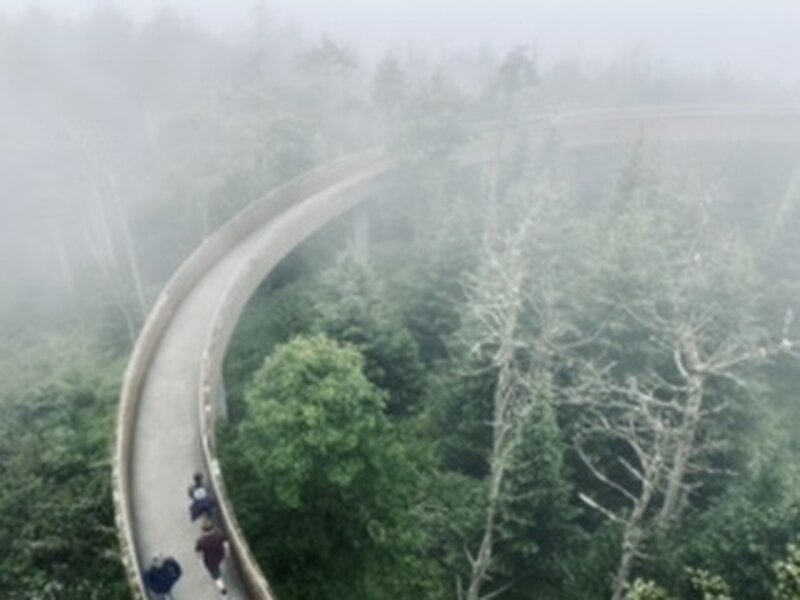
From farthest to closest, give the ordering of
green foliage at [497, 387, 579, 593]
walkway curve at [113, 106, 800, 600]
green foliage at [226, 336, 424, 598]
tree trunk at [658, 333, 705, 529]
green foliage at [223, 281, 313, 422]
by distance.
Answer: green foliage at [223, 281, 313, 422]
green foliage at [497, 387, 579, 593]
green foliage at [226, 336, 424, 598]
tree trunk at [658, 333, 705, 529]
walkway curve at [113, 106, 800, 600]

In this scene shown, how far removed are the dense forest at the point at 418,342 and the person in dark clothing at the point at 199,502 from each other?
2914 mm

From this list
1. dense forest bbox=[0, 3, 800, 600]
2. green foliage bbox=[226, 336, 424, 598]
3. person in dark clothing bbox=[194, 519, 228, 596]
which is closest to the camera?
person in dark clothing bbox=[194, 519, 228, 596]

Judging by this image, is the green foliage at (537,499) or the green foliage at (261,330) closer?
the green foliage at (537,499)

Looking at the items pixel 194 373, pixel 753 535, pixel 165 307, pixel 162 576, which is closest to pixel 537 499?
pixel 753 535

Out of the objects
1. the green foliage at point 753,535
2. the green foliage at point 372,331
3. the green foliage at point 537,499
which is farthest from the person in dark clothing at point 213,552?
the green foliage at point 372,331

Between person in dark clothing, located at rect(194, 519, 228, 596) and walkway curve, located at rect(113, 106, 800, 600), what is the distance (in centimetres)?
30

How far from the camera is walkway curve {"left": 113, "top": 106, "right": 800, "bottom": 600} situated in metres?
19.3

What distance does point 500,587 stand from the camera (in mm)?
26016

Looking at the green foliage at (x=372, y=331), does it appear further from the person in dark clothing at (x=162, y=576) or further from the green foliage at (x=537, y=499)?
the person in dark clothing at (x=162, y=576)

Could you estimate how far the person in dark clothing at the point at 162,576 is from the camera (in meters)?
17.7

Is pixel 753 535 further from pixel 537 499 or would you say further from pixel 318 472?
pixel 318 472

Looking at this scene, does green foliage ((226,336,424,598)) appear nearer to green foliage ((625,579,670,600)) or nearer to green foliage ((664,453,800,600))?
green foliage ((664,453,800,600))

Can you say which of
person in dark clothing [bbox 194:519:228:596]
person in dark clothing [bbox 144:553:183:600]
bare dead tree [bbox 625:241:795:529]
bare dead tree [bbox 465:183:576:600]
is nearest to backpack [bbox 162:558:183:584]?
person in dark clothing [bbox 144:553:183:600]

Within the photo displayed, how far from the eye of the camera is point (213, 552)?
A: 18172 mm
